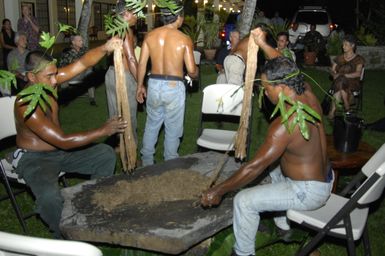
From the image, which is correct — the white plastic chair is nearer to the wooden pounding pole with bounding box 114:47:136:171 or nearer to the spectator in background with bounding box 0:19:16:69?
the wooden pounding pole with bounding box 114:47:136:171

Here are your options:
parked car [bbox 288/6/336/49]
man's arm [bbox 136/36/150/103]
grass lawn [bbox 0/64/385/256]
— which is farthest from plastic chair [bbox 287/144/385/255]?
parked car [bbox 288/6/336/49]

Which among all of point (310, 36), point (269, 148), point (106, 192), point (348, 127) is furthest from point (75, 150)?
point (310, 36)

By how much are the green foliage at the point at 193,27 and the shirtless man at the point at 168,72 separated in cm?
1099

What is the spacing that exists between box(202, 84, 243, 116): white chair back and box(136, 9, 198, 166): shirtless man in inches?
20.2

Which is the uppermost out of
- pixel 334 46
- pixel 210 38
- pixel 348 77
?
pixel 348 77

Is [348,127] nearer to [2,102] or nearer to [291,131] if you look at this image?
[291,131]

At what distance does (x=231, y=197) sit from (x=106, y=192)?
1.08 metres

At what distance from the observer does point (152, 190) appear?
3.64 metres

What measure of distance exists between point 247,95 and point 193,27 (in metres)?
13.3

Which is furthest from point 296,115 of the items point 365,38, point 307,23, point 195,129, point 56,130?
point 307,23

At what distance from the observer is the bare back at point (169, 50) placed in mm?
4512

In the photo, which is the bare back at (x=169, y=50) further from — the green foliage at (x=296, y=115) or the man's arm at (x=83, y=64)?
the green foliage at (x=296, y=115)

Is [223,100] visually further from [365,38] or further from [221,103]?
→ [365,38]

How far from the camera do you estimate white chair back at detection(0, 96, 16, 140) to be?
4.13m
